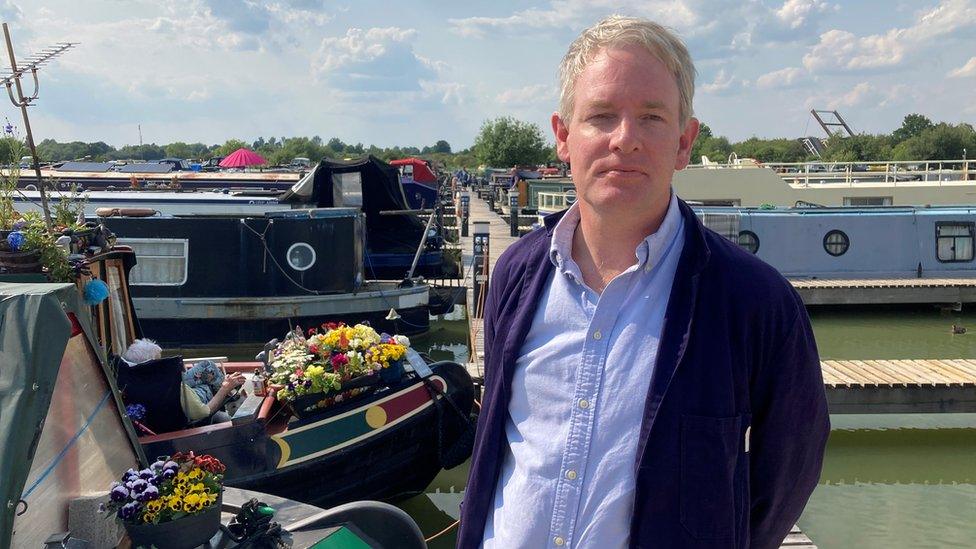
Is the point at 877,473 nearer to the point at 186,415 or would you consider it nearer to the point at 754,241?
the point at 186,415

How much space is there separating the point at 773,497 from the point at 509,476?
621mm

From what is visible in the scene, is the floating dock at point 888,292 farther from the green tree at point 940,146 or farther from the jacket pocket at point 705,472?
the green tree at point 940,146

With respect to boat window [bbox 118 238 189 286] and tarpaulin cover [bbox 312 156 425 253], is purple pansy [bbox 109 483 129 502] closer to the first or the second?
boat window [bbox 118 238 189 286]

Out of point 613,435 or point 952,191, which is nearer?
point 613,435

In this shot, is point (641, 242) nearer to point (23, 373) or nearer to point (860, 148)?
point (23, 373)

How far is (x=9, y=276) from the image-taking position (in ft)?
18.3

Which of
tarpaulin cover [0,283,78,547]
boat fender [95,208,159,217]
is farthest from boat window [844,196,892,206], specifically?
tarpaulin cover [0,283,78,547]

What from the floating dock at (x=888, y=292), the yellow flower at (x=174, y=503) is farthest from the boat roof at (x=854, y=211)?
the yellow flower at (x=174, y=503)

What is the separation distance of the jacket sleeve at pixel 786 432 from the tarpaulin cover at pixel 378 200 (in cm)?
1624

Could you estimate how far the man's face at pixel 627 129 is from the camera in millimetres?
1777

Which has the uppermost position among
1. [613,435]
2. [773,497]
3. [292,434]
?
[613,435]

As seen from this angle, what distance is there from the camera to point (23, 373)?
3.37 m

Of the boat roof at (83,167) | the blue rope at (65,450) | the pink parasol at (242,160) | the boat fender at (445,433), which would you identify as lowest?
the boat fender at (445,433)

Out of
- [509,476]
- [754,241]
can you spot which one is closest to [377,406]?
[509,476]
